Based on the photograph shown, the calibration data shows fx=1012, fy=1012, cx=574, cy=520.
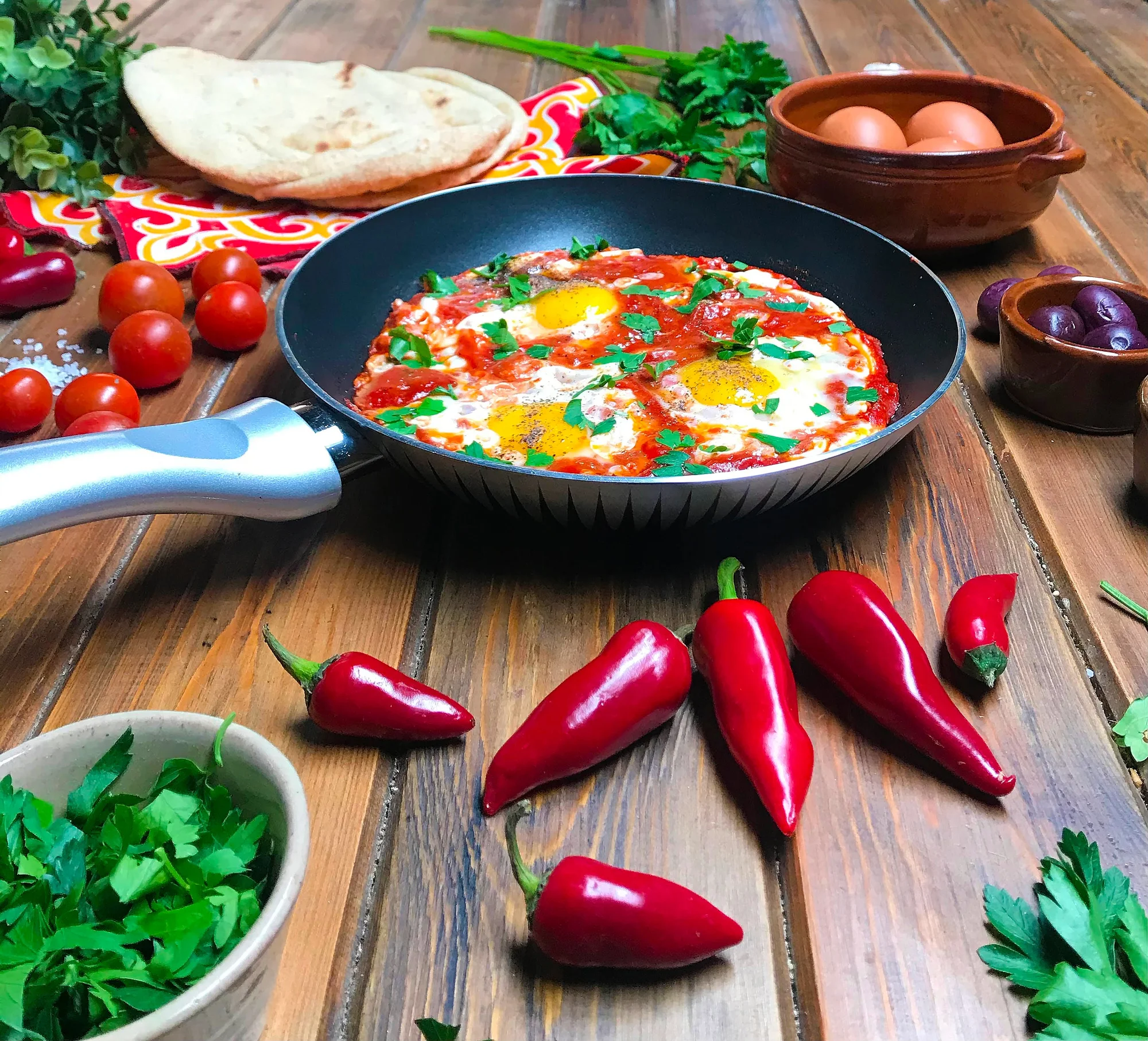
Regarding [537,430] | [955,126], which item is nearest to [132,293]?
[537,430]

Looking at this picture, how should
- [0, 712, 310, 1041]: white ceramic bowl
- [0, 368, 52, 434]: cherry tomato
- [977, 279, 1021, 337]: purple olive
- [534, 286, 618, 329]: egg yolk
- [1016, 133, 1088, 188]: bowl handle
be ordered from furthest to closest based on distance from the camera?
1. [1016, 133, 1088, 188]: bowl handle
2. [977, 279, 1021, 337]: purple olive
3. [534, 286, 618, 329]: egg yolk
4. [0, 368, 52, 434]: cherry tomato
5. [0, 712, 310, 1041]: white ceramic bowl

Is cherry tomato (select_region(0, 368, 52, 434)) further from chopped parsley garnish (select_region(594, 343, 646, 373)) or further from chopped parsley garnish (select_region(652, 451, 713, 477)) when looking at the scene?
chopped parsley garnish (select_region(652, 451, 713, 477))

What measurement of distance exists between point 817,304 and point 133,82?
1937 millimetres

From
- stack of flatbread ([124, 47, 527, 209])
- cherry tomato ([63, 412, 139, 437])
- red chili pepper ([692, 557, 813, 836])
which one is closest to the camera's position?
red chili pepper ([692, 557, 813, 836])

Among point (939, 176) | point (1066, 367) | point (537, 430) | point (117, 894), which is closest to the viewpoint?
point (117, 894)

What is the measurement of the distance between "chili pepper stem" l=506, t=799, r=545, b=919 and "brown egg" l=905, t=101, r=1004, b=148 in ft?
6.79

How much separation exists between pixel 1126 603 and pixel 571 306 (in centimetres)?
114

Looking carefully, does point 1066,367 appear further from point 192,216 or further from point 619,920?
point 192,216

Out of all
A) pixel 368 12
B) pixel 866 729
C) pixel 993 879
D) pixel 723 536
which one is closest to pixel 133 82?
pixel 368 12

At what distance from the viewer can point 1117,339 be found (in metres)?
1.78

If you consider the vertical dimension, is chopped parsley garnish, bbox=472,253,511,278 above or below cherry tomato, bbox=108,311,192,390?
above

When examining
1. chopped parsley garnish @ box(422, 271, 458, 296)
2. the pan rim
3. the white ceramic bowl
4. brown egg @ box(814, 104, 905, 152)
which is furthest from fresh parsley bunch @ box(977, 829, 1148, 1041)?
brown egg @ box(814, 104, 905, 152)

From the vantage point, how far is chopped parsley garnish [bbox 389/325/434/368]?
73.7 inches

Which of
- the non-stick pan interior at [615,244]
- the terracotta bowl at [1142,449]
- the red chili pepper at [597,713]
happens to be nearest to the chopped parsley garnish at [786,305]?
the non-stick pan interior at [615,244]
